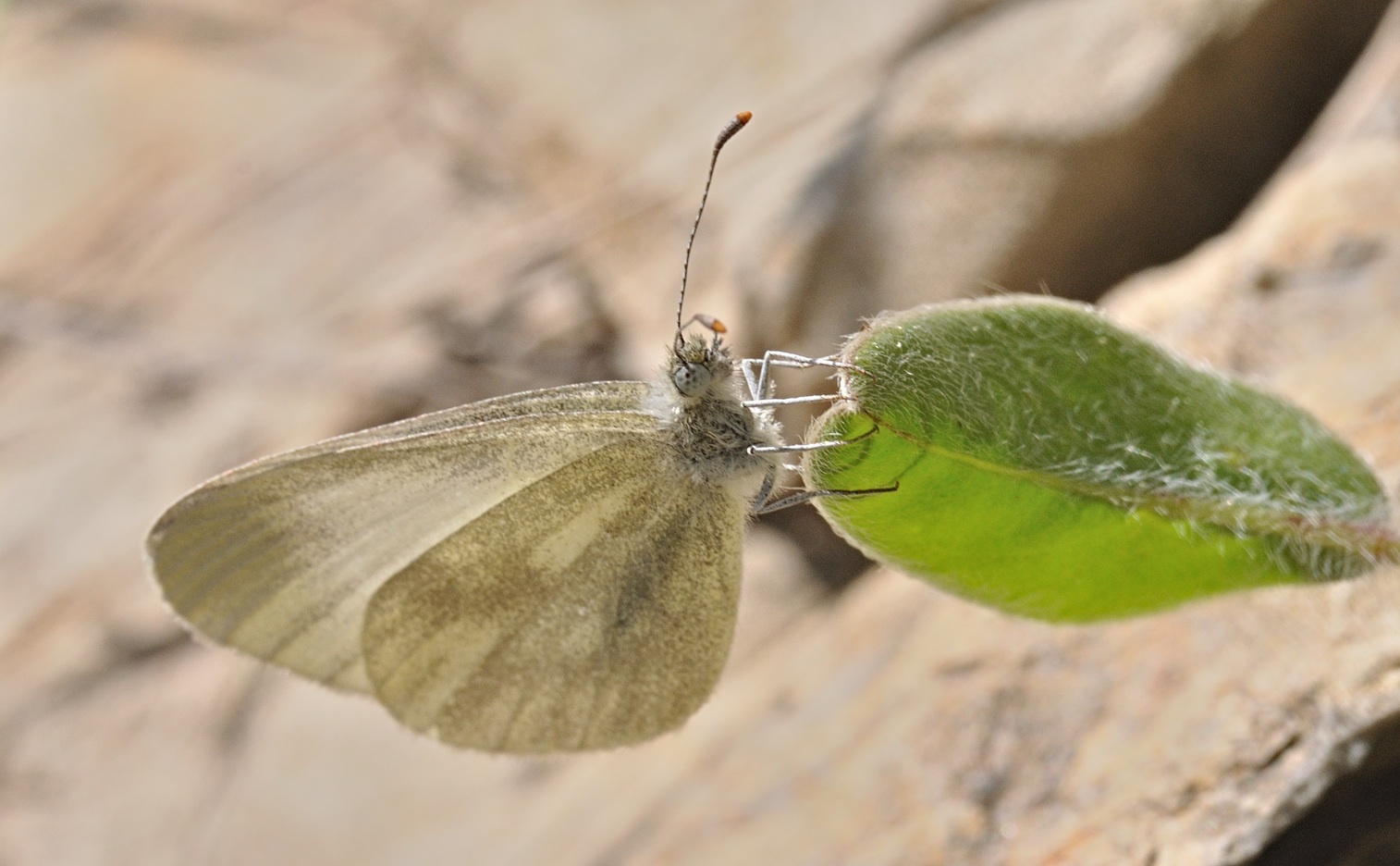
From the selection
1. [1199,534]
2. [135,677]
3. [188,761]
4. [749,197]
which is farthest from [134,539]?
[1199,534]

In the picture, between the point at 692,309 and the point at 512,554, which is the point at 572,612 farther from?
the point at 692,309

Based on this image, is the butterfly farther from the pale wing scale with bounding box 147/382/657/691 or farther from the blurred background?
the blurred background

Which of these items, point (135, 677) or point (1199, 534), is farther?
point (135, 677)

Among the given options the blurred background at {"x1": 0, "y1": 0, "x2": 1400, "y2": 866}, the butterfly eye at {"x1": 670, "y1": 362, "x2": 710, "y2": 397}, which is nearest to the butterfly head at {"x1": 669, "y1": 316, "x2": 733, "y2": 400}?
the butterfly eye at {"x1": 670, "y1": 362, "x2": 710, "y2": 397}

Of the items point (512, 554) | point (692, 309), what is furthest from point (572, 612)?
point (692, 309)

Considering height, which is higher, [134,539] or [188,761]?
[134,539]

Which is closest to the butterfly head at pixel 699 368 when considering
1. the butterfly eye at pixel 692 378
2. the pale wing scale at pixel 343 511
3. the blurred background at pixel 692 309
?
the butterfly eye at pixel 692 378

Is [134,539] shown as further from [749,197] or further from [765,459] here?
[765,459]
